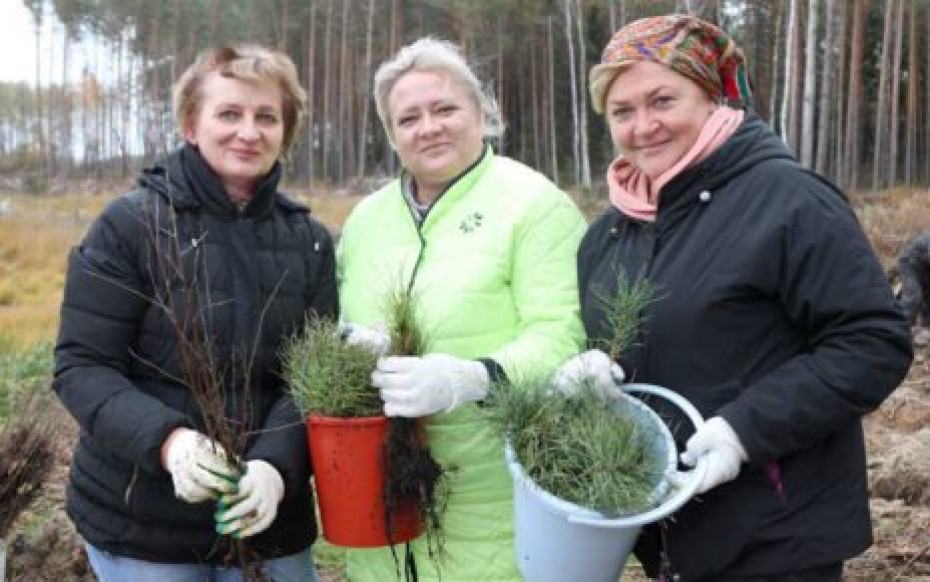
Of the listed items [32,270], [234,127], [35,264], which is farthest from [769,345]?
[35,264]

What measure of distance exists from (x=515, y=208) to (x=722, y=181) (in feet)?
1.75

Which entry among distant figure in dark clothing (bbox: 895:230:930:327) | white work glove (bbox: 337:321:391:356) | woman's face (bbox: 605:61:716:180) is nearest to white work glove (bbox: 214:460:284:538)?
white work glove (bbox: 337:321:391:356)

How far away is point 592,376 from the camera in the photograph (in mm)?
1896

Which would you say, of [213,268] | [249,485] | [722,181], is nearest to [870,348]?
[722,181]

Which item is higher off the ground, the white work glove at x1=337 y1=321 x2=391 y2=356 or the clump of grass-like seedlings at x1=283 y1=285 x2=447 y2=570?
the white work glove at x1=337 y1=321 x2=391 y2=356

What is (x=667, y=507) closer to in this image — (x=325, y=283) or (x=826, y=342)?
(x=826, y=342)

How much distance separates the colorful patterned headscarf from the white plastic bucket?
2.24 feet

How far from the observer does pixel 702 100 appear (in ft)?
6.50

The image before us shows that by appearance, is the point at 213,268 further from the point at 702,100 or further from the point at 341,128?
the point at 341,128

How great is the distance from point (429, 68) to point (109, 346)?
1.04 m

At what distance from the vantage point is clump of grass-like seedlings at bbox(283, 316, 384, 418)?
2031 mm

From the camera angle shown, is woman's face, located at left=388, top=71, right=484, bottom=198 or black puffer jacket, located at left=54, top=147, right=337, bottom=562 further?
woman's face, located at left=388, top=71, right=484, bottom=198

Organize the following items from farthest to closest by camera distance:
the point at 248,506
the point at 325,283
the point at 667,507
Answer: the point at 325,283
the point at 248,506
the point at 667,507

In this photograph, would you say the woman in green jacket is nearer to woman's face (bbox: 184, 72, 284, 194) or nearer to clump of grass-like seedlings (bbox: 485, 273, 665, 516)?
clump of grass-like seedlings (bbox: 485, 273, 665, 516)
